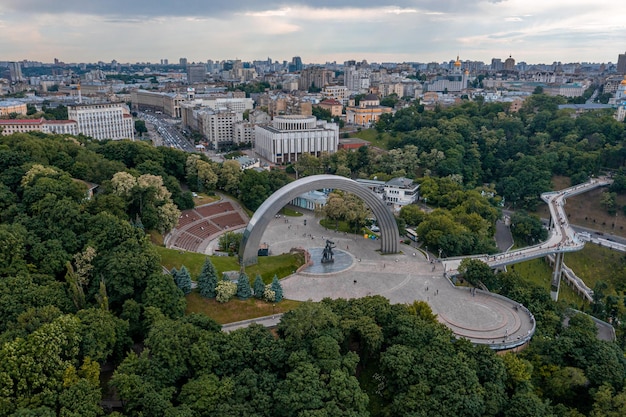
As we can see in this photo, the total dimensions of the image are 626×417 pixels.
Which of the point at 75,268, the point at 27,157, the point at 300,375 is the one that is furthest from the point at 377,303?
the point at 27,157

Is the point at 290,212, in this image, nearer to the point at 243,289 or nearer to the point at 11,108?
the point at 243,289

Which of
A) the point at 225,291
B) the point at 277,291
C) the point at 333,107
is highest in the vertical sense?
the point at 333,107

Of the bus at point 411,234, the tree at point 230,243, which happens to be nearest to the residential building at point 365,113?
the bus at point 411,234

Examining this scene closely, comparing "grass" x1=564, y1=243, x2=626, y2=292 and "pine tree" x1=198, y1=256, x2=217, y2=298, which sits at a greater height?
"pine tree" x1=198, y1=256, x2=217, y2=298

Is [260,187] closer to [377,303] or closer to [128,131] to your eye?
[377,303]

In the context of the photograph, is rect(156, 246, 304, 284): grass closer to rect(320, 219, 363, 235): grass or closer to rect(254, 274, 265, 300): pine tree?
rect(254, 274, 265, 300): pine tree

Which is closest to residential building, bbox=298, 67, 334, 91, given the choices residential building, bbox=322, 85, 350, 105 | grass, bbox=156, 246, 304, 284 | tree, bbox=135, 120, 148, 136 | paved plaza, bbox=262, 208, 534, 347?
residential building, bbox=322, 85, 350, 105


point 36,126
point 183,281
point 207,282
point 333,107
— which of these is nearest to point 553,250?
point 207,282
